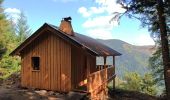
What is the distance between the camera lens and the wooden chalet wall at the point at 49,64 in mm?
20153

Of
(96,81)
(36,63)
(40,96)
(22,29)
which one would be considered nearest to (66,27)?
(36,63)

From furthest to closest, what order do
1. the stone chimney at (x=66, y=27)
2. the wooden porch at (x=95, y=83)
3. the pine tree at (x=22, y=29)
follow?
the pine tree at (x=22, y=29), the stone chimney at (x=66, y=27), the wooden porch at (x=95, y=83)

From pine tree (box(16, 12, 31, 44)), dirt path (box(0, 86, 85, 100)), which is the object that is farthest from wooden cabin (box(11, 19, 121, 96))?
pine tree (box(16, 12, 31, 44))

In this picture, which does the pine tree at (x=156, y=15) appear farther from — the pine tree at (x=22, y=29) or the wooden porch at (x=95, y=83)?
the pine tree at (x=22, y=29)

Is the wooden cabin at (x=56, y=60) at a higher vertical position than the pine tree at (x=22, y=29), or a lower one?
lower

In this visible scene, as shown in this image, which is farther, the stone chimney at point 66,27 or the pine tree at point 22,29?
the pine tree at point 22,29

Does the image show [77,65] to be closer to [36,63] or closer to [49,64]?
[49,64]

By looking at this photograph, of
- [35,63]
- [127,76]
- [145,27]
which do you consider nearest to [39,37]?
[35,63]

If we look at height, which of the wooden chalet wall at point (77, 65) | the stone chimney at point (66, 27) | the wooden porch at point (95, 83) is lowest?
the wooden porch at point (95, 83)

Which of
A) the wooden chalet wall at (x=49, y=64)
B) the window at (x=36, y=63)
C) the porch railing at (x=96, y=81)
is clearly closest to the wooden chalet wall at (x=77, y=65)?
the wooden chalet wall at (x=49, y=64)

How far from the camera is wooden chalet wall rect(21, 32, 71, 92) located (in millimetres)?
20153

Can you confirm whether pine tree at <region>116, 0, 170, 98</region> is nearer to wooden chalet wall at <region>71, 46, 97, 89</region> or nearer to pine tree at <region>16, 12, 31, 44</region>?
wooden chalet wall at <region>71, 46, 97, 89</region>

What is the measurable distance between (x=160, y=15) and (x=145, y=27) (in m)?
3.42

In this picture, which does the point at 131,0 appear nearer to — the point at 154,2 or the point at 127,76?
the point at 154,2
